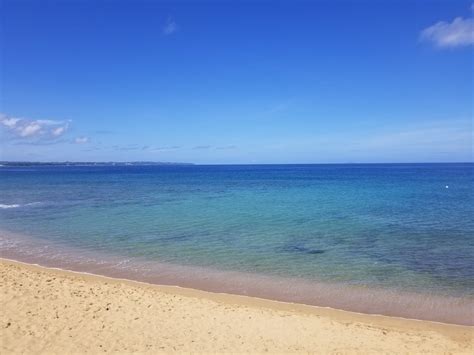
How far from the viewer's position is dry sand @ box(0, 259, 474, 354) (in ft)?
26.0

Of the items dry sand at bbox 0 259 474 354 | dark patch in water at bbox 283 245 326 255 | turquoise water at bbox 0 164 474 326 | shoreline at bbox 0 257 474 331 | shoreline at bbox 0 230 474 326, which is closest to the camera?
dry sand at bbox 0 259 474 354

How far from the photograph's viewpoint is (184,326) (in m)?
9.01

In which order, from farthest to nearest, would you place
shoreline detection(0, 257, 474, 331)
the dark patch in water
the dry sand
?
1. the dark patch in water
2. shoreline detection(0, 257, 474, 331)
3. the dry sand

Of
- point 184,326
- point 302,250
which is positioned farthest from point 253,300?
point 302,250

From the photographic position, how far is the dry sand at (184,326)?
7.93 metres

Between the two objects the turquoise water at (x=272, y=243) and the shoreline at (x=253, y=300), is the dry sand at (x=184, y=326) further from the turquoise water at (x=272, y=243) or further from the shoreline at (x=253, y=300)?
the turquoise water at (x=272, y=243)

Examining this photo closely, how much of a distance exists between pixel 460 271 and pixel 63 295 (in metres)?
13.8

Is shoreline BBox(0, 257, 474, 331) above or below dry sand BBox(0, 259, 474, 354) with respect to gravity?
below

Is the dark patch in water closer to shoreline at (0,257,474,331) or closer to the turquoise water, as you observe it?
the turquoise water

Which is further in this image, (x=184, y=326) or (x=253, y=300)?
(x=253, y=300)

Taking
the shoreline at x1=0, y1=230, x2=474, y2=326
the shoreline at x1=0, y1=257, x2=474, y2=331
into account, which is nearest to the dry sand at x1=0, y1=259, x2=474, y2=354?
the shoreline at x1=0, y1=257, x2=474, y2=331

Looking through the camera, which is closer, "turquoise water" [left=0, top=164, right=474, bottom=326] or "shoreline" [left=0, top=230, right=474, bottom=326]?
"shoreline" [left=0, top=230, right=474, bottom=326]

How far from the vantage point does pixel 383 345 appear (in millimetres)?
8273

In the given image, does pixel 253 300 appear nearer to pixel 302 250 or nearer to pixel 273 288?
pixel 273 288
